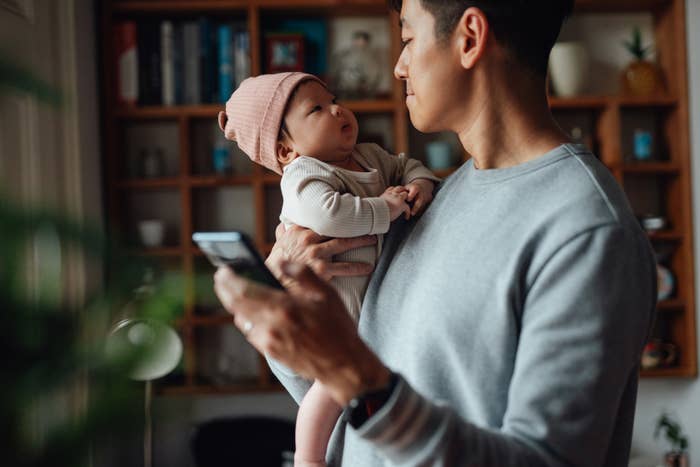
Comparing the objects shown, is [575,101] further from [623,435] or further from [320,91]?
[623,435]

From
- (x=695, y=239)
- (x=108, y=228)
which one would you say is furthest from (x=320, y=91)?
(x=695, y=239)

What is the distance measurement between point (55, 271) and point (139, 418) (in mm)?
74

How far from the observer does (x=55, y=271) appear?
0.28 m

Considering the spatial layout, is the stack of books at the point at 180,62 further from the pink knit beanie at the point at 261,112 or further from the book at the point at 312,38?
the pink knit beanie at the point at 261,112

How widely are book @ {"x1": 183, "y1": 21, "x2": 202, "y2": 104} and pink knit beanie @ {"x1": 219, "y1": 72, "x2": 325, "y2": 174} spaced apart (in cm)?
201

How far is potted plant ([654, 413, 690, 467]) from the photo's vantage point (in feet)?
10.2

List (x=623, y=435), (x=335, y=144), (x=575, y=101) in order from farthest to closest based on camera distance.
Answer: (x=575, y=101)
(x=335, y=144)
(x=623, y=435)

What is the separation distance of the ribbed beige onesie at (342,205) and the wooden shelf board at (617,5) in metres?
2.50

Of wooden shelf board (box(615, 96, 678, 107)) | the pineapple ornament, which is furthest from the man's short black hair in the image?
the pineapple ornament

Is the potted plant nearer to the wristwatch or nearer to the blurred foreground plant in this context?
the wristwatch

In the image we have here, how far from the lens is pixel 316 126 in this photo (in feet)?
3.92

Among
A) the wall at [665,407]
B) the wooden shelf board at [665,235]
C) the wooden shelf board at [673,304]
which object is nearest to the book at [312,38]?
the wooden shelf board at [665,235]

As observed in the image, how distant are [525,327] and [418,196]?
387 mm

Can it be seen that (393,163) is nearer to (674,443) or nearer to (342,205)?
(342,205)
